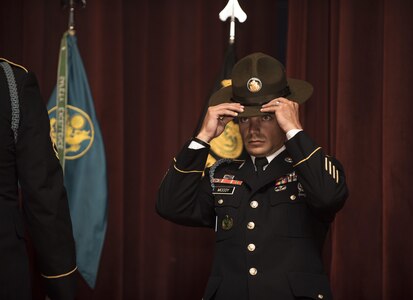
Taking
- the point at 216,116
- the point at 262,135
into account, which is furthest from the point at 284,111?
the point at 216,116

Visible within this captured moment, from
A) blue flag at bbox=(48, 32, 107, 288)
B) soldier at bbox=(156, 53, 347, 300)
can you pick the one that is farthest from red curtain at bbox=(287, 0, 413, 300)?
blue flag at bbox=(48, 32, 107, 288)

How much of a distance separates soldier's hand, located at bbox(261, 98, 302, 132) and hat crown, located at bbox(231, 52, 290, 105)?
0.17ft

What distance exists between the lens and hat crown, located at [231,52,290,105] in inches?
82.2

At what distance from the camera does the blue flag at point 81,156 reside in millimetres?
2949

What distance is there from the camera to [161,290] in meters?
3.11

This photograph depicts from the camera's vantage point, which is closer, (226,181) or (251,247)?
(251,247)

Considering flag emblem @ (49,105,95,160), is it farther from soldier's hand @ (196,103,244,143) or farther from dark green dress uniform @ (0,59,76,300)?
dark green dress uniform @ (0,59,76,300)

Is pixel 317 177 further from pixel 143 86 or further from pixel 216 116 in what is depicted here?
pixel 143 86

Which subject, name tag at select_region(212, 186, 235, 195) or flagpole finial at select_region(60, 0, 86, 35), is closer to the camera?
name tag at select_region(212, 186, 235, 195)

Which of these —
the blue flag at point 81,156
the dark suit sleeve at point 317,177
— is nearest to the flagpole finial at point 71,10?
the blue flag at point 81,156

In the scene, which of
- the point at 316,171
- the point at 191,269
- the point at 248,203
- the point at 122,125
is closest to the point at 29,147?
the point at 248,203

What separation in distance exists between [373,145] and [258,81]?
3.17 feet

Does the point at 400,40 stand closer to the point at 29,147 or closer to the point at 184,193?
the point at 184,193

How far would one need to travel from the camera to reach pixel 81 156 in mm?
3004
